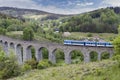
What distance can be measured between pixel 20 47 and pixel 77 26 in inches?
2454

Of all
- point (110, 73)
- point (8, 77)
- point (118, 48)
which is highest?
point (118, 48)

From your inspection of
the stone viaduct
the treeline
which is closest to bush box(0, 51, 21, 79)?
the stone viaduct

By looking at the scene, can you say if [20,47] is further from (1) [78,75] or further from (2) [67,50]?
(1) [78,75]

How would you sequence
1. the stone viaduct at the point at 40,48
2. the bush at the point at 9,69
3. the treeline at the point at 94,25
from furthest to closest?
the treeline at the point at 94,25
the stone viaduct at the point at 40,48
the bush at the point at 9,69

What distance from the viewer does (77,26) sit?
127875 mm

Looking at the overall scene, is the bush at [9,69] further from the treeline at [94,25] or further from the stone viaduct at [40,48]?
the treeline at [94,25]

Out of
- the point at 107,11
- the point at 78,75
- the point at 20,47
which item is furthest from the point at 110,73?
the point at 107,11

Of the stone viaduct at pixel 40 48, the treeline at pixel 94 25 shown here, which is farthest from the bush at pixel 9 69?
the treeline at pixel 94 25

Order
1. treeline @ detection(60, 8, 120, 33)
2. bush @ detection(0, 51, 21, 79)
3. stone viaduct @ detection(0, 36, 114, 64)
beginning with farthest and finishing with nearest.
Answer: treeline @ detection(60, 8, 120, 33) < stone viaduct @ detection(0, 36, 114, 64) < bush @ detection(0, 51, 21, 79)

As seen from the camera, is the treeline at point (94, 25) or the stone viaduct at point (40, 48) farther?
the treeline at point (94, 25)

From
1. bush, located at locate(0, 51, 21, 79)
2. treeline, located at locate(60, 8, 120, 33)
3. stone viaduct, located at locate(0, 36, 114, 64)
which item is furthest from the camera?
treeline, located at locate(60, 8, 120, 33)

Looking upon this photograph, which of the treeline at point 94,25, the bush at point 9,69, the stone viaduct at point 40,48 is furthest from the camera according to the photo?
the treeline at point 94,25

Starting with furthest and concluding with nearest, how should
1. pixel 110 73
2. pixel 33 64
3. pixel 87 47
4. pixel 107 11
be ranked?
pixel 107 11 → pixel 87 47 → pixel 33 64 → pixel 110 73

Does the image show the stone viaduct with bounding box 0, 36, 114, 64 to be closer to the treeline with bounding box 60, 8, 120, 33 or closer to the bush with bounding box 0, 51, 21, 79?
the bush with bounding box 0, 51, 21, 79
